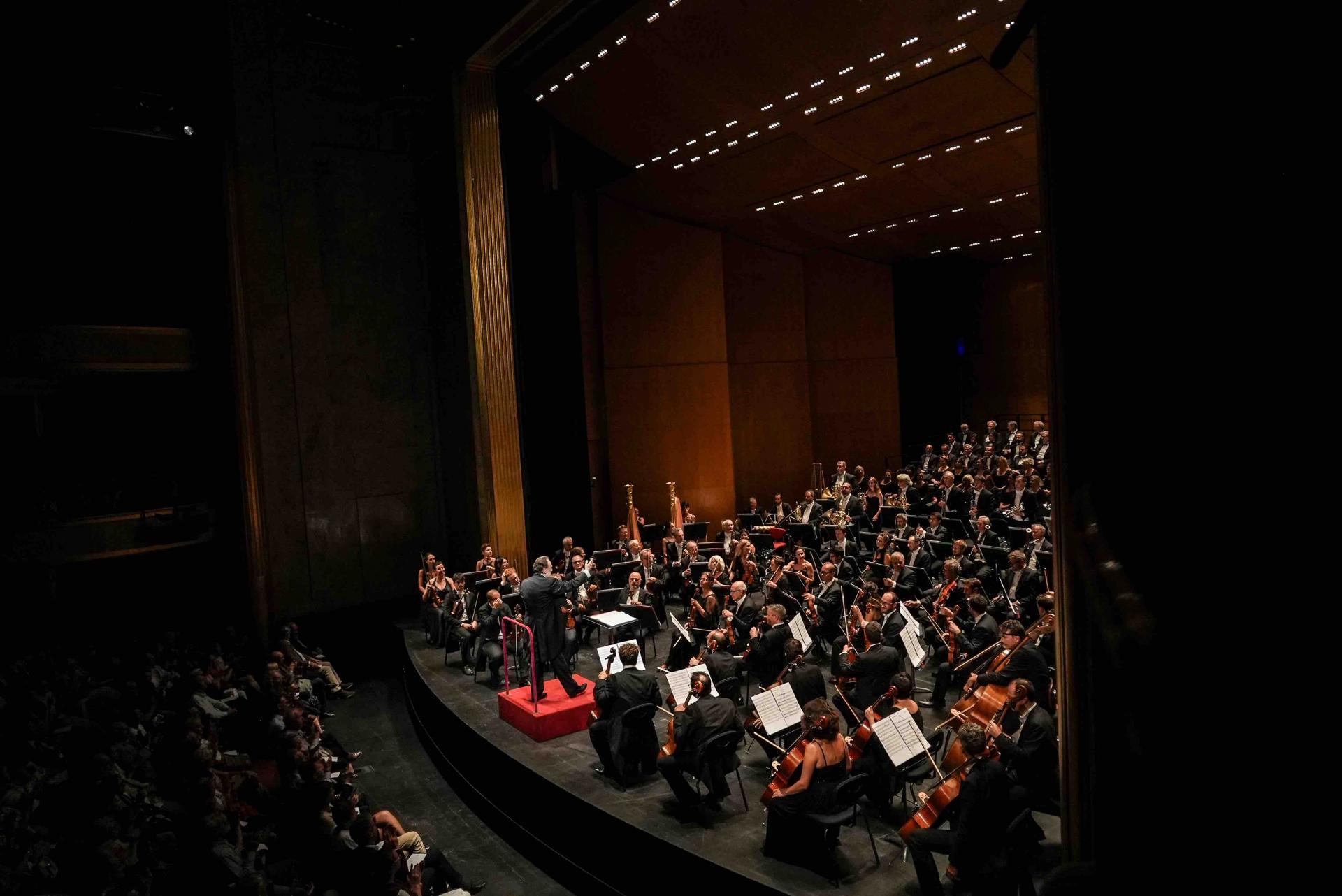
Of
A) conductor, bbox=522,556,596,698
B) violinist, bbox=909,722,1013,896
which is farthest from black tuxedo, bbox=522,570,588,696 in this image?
violinist, bbox=909,722,1013,896

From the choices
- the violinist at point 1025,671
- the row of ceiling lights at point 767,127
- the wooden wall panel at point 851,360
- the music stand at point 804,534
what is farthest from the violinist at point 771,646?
the wooden wall panel at point 851,360

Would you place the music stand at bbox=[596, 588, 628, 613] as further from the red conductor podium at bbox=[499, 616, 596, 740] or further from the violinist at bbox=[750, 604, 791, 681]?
the violinist at bbox=[750, 604, 791, 681]

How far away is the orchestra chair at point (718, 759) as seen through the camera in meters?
5.88

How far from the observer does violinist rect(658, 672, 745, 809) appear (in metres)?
6.07

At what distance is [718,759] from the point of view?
6.16 meters

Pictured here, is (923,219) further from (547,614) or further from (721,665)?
(721,665)

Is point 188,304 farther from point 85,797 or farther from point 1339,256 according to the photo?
point 1339,256

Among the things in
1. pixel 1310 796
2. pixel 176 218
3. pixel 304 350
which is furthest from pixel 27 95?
pixel 1310 796

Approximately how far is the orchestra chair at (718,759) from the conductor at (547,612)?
2.12m

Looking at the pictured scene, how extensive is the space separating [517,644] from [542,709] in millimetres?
1458

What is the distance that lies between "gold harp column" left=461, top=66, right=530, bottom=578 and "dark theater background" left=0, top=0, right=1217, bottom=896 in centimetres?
5

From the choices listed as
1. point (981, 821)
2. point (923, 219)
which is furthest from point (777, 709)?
point (923, 219)

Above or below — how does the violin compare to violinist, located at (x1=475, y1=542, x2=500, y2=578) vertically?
below

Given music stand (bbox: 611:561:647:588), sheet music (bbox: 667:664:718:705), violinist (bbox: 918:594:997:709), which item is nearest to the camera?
sheet music (bbox: 667:664:718:705)
